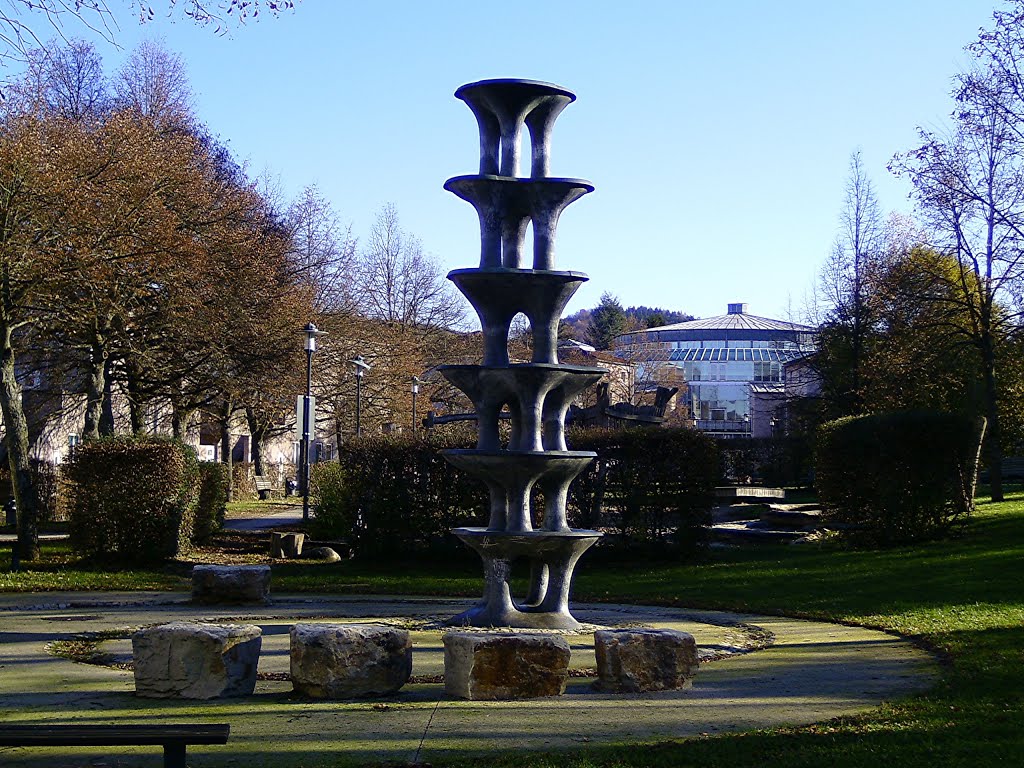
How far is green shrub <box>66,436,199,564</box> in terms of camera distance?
20.0 metres

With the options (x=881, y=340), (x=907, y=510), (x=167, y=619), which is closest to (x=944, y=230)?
(x=881, y=340)

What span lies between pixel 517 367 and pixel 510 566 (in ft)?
6.84

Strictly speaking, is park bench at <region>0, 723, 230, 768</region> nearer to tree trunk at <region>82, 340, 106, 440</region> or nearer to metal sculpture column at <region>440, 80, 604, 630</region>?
metal sculpture column at <region>440, 80, 604, 630</region>

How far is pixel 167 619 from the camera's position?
1344 centimetres

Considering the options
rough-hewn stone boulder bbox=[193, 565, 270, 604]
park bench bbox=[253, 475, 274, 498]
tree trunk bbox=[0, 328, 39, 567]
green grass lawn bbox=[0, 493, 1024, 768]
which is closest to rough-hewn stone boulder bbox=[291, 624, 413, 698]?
green grass lawn bbox=[0, 493, 1024, 768]

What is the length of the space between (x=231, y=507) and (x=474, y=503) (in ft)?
68.4

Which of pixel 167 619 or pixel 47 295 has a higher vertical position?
pixel 47 295

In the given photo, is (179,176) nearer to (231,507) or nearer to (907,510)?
(231,507)

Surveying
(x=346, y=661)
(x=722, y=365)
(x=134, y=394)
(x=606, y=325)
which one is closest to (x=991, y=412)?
(x=134, y=394)

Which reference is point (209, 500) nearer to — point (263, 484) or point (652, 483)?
point (652, 483)

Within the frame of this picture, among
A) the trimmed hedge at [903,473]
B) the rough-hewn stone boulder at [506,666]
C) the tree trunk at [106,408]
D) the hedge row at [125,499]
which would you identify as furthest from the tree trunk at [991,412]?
the rough-hewn stone boulder at [506,666]

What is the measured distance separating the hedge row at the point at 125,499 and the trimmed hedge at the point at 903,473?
11.6 metres

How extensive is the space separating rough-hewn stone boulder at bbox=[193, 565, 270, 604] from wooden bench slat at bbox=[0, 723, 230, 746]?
9136 mm

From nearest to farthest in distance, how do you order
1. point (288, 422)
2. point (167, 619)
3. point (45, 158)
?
point (167, 619) → point (45, 158) → point (288, 422)
